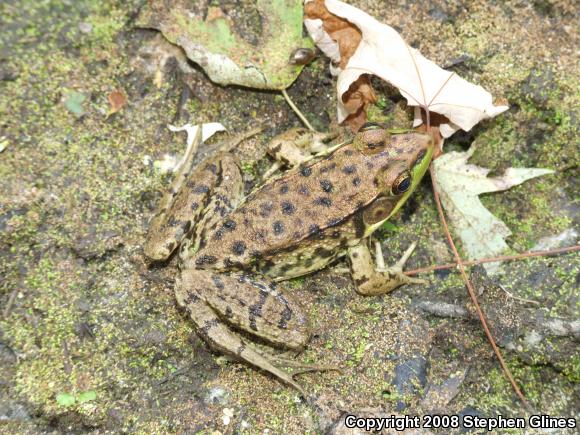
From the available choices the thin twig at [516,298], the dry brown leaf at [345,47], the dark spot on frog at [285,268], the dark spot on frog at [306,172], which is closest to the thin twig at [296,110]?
the dry brown leaf at [345,47]

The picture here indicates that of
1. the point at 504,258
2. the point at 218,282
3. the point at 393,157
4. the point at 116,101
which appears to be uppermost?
the point at 393,157

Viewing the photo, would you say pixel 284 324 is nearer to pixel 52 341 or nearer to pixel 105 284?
pixel 105 284

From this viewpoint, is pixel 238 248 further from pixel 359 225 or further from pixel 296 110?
pixel 296 110

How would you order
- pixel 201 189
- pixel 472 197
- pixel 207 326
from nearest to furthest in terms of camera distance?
pixel 207 326, pixel 201 189, pixel 472 197

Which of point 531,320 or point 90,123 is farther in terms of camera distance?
point 90,123

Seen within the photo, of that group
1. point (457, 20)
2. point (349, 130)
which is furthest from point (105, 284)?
Answer: point (457, 20)

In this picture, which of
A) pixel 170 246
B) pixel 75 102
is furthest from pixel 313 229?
pixel 75 102
